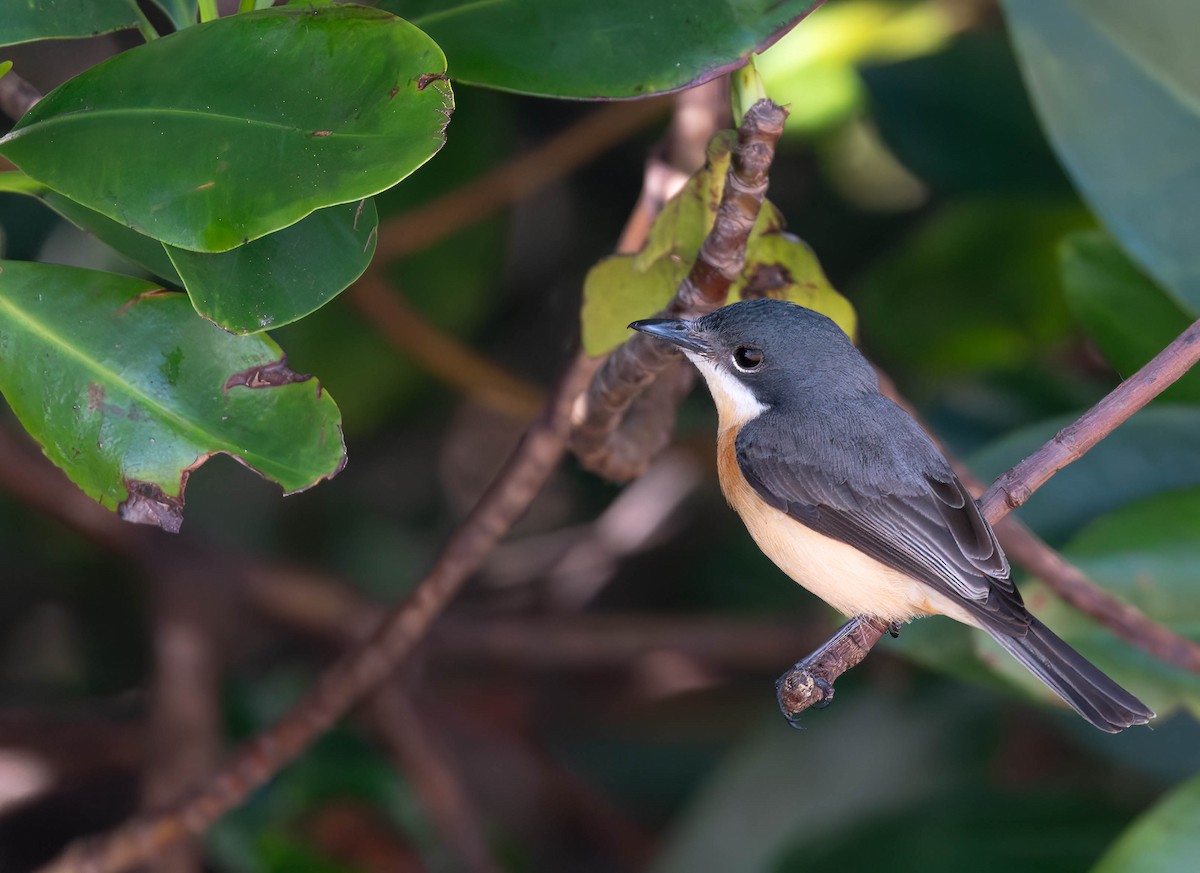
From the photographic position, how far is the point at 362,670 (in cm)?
336

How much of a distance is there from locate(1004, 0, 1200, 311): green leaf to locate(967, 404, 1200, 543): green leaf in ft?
1.18

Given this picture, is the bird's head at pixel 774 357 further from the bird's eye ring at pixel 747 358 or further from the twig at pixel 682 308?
the twig at pixel 682 308

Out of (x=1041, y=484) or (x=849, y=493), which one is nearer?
(x=1041, y=484)

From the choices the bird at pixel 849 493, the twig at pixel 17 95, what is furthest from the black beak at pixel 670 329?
the twig at pixel 17 95

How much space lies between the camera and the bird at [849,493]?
108 inches

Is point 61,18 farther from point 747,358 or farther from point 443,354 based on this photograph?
point 443,354

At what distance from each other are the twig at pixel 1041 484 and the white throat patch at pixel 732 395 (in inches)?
27.2

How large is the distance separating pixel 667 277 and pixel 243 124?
0.94 meters

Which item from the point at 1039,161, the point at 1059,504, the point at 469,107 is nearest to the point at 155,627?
the point at 469,107

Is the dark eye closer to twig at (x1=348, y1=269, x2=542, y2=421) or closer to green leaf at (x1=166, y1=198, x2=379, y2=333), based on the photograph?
twig at (x1=348, y1=269, x2=542, y2=421)

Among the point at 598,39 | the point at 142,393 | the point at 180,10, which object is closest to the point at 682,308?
the point at 598,39

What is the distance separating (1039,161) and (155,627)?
3.28 meters

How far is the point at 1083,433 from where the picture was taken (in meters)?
2.37

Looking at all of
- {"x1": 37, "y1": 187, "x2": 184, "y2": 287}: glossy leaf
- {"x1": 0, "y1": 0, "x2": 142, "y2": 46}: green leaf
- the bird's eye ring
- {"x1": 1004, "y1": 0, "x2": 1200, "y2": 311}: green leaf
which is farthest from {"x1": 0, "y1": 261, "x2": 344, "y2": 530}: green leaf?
{"x1": 1004, "y1": 0, "x2": 1200, "y2": 311}: green leaf
